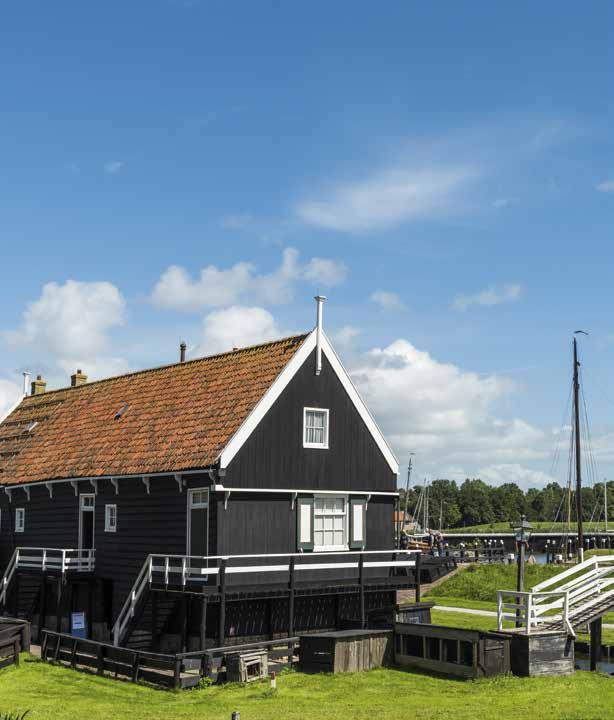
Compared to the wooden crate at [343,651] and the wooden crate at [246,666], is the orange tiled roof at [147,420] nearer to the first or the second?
the wooden crate at [246,666]

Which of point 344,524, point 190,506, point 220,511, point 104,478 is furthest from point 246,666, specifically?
point 104,478

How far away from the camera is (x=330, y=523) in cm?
3312

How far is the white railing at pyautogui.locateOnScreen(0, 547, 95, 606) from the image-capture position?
1347 inches

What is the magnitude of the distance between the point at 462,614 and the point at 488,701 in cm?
2041

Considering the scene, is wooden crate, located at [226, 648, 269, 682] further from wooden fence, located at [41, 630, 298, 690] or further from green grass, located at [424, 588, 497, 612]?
green grass, located at [424, 588, 497, 612]

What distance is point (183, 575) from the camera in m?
28.8

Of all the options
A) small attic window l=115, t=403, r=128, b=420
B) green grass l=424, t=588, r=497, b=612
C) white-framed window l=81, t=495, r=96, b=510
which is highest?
small attic window l=115, t=403, r=128, b=420

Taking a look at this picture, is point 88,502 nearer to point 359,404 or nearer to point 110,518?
point 110,518

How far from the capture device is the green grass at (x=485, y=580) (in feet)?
173

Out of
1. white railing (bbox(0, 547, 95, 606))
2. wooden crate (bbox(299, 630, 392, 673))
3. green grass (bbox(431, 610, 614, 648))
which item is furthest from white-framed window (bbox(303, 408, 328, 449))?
green grass (bbox(431, 610, 614, 648))

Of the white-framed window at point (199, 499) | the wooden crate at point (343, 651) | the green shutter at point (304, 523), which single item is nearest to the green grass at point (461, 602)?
→ the green shutter at point (304, 523)

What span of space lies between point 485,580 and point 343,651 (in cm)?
2924

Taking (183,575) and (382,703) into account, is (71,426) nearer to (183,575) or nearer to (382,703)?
(183,575)

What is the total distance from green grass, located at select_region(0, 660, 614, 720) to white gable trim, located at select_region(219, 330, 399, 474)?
718cm
